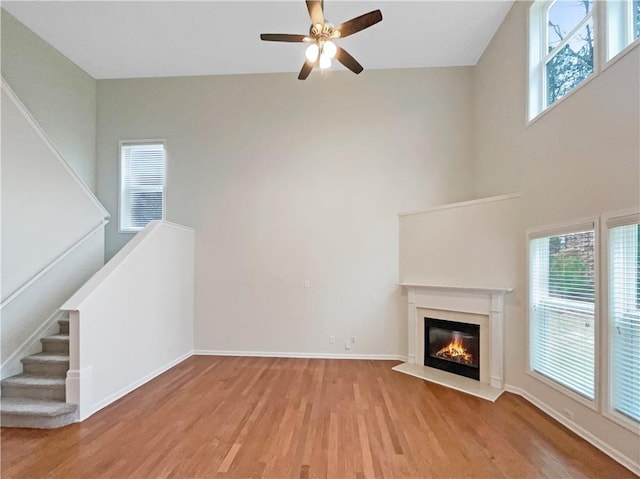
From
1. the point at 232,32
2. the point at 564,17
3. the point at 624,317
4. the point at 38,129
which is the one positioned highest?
the point at 232,32

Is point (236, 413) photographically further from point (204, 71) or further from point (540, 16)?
point (540, 16)

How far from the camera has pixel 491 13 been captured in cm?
429

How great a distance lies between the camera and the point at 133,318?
4.00 m

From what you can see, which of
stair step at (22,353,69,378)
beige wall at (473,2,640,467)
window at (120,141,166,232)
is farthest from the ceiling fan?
stair step at (22,353,69,378)

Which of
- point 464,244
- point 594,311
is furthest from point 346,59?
point 594,311

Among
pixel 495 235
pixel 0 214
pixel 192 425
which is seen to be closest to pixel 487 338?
pixel 495 235

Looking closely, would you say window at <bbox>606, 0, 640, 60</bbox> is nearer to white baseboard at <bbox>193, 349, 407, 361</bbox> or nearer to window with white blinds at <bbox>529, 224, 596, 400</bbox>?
window with white blinds at <bbox>529, 224, 596, 400</bbox>

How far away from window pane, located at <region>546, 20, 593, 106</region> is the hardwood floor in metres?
3.39

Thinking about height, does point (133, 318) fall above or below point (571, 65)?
below

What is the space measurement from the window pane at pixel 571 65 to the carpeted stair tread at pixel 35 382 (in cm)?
603

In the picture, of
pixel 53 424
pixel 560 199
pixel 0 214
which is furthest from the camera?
pixel 0 214

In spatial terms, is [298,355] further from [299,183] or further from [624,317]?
[624,317]

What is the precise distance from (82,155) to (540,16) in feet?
23.0

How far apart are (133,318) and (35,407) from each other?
1187mm
